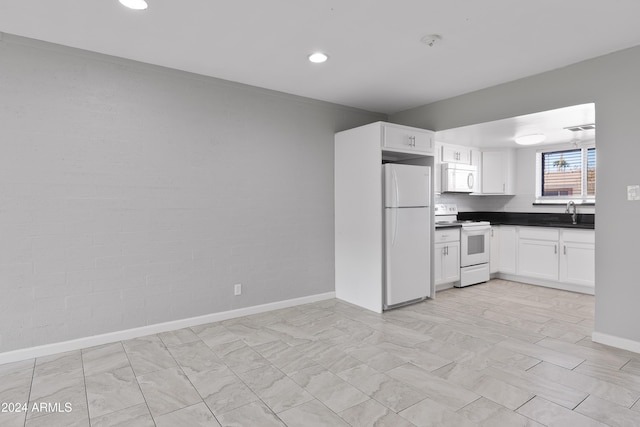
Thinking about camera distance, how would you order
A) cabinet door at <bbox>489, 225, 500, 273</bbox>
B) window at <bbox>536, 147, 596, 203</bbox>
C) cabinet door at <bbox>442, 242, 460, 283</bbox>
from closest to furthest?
cabinet door at <bbox>442, 242, 460, 283</bbox>, window at <bbox>536, 147, 596, 203</bbox>, cabinet door at <bbox>489, 225, 500, 273</bbox>

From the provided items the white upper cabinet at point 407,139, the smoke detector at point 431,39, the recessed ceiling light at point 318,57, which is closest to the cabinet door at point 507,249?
the white upper cabinet at point 407,139

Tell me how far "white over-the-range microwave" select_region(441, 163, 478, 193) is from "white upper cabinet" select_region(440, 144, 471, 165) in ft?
0.25

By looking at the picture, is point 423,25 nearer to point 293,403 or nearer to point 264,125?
point 264,125

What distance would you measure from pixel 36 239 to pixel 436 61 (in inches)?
146

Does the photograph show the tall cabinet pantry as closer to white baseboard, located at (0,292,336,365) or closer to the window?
white baseboard, located at (0,292,336,365)

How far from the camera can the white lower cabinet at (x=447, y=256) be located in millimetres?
4801

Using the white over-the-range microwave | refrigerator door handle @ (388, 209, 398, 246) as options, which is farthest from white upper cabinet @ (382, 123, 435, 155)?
the white over-the-range microwave

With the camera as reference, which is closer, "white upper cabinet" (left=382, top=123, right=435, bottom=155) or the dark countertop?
"white upper cabinet" (left=382, top=123, right=435, bottom=155)

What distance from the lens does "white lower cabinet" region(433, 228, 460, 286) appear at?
4.80m

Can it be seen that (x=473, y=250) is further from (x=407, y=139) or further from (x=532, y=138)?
(x=407, y=139)

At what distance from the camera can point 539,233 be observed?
5145 mm

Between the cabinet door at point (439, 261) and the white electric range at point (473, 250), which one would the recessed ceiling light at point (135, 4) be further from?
the white electric range at point (473, 250)

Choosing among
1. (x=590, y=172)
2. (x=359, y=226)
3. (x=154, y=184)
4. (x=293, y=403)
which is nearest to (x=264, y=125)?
(x=154, y=184)

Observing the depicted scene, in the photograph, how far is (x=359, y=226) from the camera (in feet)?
14.1
